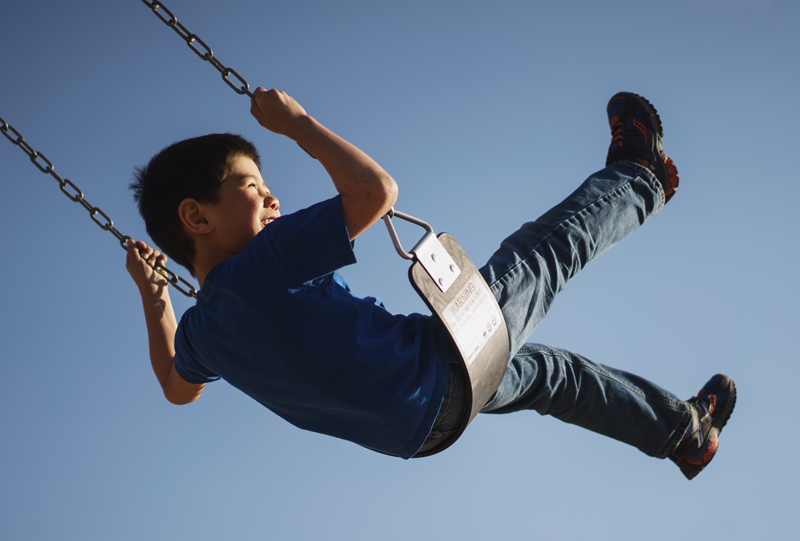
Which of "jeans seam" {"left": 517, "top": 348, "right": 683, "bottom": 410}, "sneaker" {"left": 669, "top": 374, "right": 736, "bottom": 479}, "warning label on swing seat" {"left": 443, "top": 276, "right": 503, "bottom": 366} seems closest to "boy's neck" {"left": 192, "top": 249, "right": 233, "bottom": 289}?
"warning label on swing seat" {"left": 443, "top": 276, "right": 503, "bottom": 366}

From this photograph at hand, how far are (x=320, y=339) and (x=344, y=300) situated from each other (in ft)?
0.42

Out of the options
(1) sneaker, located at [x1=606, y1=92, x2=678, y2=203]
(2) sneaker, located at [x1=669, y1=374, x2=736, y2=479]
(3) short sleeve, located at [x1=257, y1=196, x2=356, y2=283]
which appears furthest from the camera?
(2) sneaker, located at [x1=669, y1=374, x2=736, y2=479]

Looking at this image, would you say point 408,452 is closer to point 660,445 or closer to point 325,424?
point 325,424

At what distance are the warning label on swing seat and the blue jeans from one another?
118 millimetres

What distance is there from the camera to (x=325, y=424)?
186cm

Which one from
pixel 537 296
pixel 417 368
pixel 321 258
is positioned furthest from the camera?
pixel 537 296

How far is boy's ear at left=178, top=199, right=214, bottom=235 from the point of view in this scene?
1.88 metres

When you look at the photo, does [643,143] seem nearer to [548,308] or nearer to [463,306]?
[548,308]

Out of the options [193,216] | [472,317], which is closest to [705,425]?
[472,317]

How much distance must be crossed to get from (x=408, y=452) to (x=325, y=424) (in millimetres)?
225

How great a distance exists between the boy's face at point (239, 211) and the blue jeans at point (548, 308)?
61 cm

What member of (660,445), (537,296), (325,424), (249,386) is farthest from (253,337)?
(660,445)

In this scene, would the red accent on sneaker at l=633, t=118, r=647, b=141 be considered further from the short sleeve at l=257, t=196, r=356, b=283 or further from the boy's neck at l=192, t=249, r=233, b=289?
the boy's neck at l=192, t=249, r=233, b=289

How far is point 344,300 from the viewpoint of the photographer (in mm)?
1713
